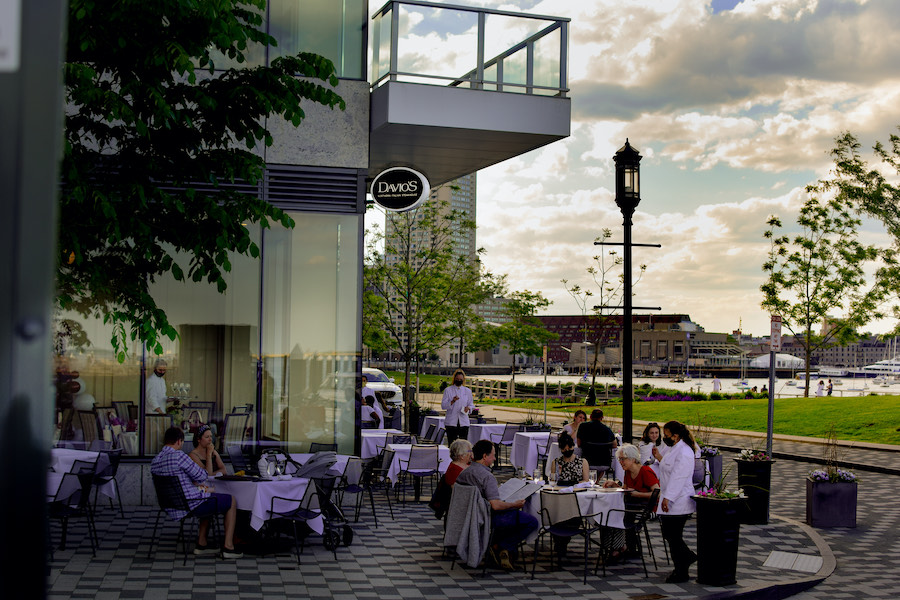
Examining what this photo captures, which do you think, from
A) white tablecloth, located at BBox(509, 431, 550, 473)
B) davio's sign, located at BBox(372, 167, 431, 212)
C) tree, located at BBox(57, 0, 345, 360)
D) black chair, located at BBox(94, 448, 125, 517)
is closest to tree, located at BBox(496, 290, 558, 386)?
white tablecloth, located at BBox(509, 431, 550, 473)

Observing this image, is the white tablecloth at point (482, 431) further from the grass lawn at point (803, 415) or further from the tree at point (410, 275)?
the tree at point (410, 275)

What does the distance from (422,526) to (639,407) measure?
109ft

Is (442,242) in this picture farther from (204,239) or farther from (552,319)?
(552,319)

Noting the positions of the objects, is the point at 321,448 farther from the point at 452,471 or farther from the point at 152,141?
the point at 152,141

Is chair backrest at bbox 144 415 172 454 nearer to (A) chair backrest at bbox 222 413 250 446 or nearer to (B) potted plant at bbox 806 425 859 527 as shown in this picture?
(A) chair backrest at bbox 222 413 250 446

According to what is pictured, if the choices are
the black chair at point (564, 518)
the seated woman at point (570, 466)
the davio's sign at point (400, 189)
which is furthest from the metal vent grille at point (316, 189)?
the black chair at point (564, 518)

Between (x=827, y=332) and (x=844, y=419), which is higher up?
(x=827, y=332)

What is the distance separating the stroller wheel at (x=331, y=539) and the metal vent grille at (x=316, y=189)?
568 centimetres

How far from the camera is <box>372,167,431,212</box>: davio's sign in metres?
16.7

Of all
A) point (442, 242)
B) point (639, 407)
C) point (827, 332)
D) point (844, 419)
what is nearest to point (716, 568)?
point (442, 242)

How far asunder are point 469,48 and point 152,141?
24.4 ft

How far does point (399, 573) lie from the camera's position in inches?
413

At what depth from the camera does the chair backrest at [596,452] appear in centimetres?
1573

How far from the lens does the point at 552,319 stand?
7347 inches
